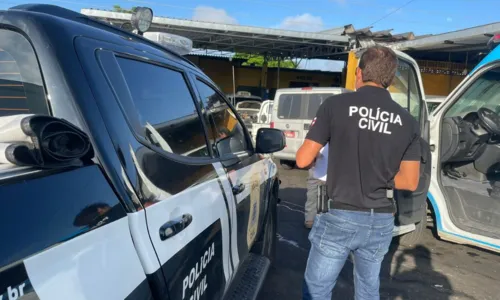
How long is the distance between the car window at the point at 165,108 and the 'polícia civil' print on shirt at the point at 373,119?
83cm

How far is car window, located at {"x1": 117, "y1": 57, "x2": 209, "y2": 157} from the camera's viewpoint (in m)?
1.67

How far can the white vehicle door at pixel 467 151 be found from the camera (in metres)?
4.57

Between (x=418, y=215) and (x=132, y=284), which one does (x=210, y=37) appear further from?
(x=132, y=284)

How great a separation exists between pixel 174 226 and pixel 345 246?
119 centimetres

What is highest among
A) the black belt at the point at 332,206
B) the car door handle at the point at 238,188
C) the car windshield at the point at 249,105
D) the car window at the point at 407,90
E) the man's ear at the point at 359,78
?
the man's ear at the point at 359,78

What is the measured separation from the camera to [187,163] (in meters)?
1.88

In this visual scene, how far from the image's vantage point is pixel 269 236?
11.6ft

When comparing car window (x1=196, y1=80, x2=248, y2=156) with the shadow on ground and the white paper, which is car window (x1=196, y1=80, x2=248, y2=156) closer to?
the white paper

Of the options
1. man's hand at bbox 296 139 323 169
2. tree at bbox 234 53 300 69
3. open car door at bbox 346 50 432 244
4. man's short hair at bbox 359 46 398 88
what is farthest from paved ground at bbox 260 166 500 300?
tree at bbox 234 53 300 69

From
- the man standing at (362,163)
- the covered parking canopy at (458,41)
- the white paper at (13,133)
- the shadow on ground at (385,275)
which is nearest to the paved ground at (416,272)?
the shadow on ground at (385,275)

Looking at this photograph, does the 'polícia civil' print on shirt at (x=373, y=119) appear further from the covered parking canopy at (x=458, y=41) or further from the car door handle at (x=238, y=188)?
the covered parking canopy at (x=458, y=41)

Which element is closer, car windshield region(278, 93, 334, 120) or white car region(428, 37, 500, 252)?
white car region(428, 37, 500, 252)

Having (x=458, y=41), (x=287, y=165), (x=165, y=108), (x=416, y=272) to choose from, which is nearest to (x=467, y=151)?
(x=416, y=272)

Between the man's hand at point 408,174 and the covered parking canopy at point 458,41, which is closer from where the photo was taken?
the man's hand at point 408,174
